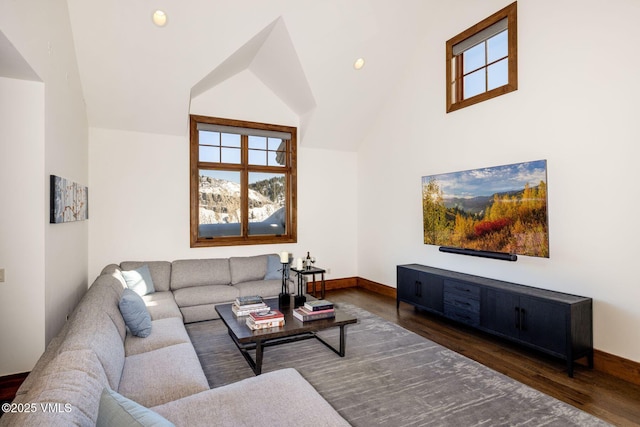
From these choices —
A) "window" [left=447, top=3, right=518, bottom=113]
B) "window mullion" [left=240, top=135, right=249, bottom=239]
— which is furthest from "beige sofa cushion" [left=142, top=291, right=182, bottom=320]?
"window" [left=447, top=3, right=518, bottom=113]

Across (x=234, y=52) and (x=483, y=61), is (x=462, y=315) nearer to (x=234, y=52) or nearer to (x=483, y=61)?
(x=483, y=61)

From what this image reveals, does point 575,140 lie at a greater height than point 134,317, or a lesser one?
greater

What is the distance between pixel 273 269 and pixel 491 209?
321cm

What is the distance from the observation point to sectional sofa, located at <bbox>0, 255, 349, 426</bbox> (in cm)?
125

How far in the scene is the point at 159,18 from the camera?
3768 millimetres

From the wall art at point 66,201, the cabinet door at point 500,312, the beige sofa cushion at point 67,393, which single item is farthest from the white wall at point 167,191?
the beige sofa cushion at point 67,393

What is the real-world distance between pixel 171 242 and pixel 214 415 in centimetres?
396

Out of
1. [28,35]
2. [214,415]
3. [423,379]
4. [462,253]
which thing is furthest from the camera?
[462,253]

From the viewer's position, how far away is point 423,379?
2902 millimetres

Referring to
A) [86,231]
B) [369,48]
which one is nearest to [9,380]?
[86,231]

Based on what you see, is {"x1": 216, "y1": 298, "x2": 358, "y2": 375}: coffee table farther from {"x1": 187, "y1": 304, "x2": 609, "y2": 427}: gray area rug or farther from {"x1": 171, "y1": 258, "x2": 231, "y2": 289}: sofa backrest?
{"x1": 171, "y1": 258, "x2": 231, "y2": 289}: sofa backrest

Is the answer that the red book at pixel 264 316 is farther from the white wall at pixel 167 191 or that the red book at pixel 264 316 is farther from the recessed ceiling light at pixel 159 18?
the recessed ceiling light at pixel 159 18

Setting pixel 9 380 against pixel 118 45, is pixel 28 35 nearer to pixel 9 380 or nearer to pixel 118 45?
pixel 118 45

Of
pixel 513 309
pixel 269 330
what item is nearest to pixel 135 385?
pixel 269 330
